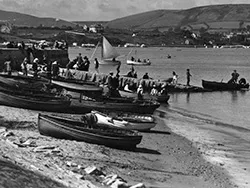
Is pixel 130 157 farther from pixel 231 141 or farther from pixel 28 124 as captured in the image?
pixel 231 141

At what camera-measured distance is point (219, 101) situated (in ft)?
161

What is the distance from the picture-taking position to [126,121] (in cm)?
2477

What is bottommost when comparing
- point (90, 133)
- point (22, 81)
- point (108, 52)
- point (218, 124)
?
point (218, 124)

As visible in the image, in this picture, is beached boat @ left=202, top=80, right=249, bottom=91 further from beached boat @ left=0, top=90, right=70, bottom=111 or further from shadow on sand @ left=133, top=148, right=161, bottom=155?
shadow on sand @ left=133, top=148, right=161, bottom=155

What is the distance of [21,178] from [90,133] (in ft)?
24.9

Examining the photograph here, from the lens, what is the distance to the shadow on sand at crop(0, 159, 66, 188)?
13.1 metres

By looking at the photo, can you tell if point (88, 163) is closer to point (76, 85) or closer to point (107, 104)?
point (107, 104)

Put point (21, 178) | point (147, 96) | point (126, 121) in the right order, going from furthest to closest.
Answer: point (147, 96) < point (126, 121) < point (21, 178)

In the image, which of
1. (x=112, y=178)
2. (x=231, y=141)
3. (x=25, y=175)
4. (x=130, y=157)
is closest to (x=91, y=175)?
(x=112, y=178)

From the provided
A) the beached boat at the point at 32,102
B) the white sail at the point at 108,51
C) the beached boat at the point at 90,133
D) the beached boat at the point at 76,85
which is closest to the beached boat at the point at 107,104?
the beached boat at the point at 32,102

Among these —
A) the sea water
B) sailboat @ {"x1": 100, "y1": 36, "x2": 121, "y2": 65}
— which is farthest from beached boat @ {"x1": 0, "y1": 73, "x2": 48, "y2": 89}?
sailboat @ {"x1": 100, "y1": 36, "x2": 121, "y2": 65}

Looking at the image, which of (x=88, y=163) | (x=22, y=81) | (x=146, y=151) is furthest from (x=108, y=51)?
(x=88, y=163)

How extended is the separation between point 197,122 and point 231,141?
712cm

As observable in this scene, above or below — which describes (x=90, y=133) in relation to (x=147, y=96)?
below
